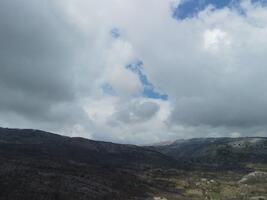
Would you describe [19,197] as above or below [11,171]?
below

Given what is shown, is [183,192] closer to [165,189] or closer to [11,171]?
[165,189]

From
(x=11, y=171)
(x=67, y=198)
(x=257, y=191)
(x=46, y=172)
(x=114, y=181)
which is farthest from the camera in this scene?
(x=257, y=191)

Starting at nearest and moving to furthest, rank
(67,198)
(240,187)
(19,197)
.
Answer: (19,197) → (67,198) → (240,187)

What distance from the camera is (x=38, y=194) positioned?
107m

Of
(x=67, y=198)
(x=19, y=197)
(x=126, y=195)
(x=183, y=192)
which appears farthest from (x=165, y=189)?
(x=19, y=197)

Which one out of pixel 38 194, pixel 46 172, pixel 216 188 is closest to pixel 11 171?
pixel 46 172

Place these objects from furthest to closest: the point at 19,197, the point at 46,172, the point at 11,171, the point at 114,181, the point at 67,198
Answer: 1. the point at 114,181
2. the point at 46,172
3. the point at 11,171
4. the point at 67,198
5. the point at 19,197

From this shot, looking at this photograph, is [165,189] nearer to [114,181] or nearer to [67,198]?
[114,181]

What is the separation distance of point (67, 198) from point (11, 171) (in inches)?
1005

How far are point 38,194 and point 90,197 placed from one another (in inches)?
642

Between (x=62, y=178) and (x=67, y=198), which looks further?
(x=62, y=178)

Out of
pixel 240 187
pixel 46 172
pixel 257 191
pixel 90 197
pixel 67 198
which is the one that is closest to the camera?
pixel 67 198

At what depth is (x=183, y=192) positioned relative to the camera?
16762cm

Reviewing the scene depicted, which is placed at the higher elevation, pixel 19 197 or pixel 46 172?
pixel 46 172
